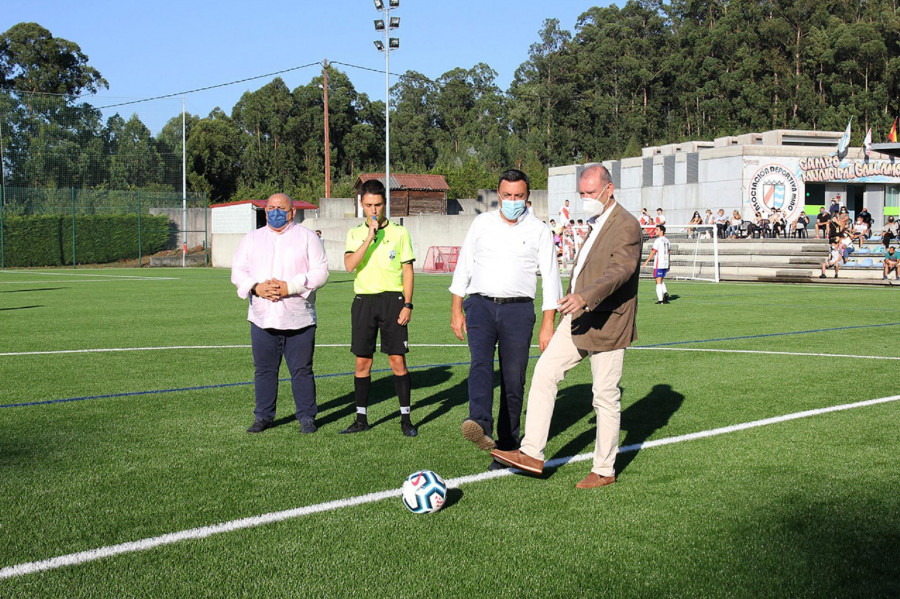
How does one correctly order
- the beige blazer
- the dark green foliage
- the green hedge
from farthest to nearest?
the dark green foliage, the green hedge, the beige blazer

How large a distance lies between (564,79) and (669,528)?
94.5 meters

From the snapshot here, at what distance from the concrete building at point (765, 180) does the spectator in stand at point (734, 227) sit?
414cm

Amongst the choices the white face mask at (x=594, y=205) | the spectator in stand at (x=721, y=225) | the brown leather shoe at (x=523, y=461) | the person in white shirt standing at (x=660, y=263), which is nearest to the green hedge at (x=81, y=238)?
the spectator in stand at (x=721, y=225)

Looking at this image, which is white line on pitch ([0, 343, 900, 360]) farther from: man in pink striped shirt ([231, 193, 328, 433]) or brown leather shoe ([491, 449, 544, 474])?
brown leather shoe ([491, 449, 544, 474])

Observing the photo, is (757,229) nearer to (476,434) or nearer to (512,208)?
(512,208)

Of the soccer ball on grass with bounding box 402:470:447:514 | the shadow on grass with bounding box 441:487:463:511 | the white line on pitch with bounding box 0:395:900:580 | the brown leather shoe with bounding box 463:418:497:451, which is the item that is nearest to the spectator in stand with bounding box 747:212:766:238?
the white line on pitch with bounding box 0:395:900:580

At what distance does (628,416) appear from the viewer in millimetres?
7602

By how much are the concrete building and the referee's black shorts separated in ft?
129

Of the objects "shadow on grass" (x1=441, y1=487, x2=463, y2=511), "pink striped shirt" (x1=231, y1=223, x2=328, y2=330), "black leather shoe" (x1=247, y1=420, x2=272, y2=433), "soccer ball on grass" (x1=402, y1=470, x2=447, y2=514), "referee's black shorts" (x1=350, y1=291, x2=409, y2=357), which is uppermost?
"pink striped shirt" (x1=231, y1=223, x2=328, y2=330)

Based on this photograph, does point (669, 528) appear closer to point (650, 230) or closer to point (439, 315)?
point (439, 315)

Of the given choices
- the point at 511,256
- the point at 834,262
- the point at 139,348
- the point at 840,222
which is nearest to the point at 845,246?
the point at 834,262

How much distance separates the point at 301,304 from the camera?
6949 millimetres

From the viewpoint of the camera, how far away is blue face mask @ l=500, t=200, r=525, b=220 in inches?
235

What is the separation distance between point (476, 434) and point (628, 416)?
2140 millimetres
